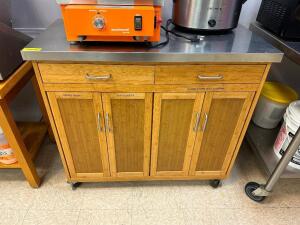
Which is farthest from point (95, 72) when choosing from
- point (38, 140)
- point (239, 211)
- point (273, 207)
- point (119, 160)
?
point (273, 207)

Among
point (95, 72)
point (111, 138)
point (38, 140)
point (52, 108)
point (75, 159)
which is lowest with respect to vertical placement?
point (38, 140)

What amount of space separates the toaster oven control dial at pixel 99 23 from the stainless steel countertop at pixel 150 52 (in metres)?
0.09

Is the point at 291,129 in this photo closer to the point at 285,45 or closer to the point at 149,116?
the point at 285,45

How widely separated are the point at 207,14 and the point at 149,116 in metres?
0.53

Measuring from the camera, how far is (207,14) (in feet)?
3.17

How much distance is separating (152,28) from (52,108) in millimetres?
568

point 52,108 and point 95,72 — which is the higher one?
point 95,72

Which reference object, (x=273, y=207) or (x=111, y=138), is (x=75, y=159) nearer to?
(x=111, y=138)

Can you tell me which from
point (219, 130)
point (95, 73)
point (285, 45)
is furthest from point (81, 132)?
point (285, 45)

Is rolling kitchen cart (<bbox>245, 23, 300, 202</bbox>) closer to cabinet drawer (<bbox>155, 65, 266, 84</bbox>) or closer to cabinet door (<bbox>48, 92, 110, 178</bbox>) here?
cabinet drawer (<bbox>155, 65, 266, 84</bbox>)

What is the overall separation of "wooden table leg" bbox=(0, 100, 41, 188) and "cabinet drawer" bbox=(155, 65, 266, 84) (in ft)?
2.43

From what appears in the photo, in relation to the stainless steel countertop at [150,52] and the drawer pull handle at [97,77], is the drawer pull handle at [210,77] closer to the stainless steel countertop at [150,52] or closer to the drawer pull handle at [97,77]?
the stainless steel countertop at [150,52]

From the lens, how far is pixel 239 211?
126 cm

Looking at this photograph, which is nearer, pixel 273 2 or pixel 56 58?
pixel 56 58
